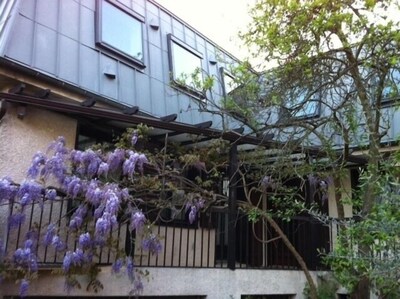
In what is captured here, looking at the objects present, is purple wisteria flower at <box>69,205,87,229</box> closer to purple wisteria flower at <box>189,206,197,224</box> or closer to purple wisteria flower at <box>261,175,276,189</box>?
purple wisteria flower at <box>189,206,197,224</box>

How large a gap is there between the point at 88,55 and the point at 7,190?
3.29m

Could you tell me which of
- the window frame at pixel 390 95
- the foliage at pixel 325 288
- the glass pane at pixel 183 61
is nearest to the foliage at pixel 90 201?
the window frame at pixel 390 95

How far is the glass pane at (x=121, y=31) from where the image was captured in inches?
352

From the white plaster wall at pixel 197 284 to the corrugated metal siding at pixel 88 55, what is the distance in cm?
305

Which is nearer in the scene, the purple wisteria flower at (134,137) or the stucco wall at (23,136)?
the stucco wall at (23,136)

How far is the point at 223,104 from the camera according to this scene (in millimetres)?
7844

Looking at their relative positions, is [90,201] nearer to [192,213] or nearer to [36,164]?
[36,164]

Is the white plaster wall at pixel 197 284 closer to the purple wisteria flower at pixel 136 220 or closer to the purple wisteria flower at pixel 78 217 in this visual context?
the purple wisteria flower at pixel 78 217

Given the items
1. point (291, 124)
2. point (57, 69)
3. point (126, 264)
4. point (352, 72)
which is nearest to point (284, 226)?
point (291, 124)

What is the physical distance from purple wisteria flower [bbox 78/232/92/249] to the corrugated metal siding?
2648mm

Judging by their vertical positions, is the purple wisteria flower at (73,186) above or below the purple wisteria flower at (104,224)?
above

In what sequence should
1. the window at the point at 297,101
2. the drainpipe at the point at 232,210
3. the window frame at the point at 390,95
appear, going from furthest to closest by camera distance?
the drainpipe at the point at 232,210, the window at the point at 297,101, the window frame at the point at 390,95

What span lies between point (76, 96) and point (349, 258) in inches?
184

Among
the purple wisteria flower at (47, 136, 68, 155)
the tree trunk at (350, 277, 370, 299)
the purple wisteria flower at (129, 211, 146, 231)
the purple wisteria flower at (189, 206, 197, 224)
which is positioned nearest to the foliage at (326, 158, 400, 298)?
the tree trunk at (350, 277, 370, 299)
